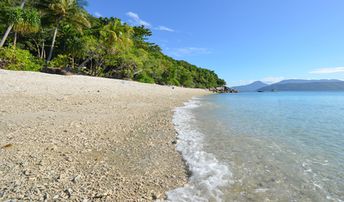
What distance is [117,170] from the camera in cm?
380

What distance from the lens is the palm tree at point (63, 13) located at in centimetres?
2511

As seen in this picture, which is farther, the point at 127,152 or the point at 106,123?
the point at 106,123

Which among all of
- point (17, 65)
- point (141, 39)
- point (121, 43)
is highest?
point (141, 39)

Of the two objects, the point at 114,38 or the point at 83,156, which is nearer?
the point at 83,156

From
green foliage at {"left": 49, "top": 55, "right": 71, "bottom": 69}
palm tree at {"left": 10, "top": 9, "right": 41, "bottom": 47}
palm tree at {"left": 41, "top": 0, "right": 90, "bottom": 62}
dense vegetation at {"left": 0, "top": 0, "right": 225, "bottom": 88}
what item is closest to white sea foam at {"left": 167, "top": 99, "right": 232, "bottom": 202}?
dense vegetation at {"left": 0, "top": 0, "right": 225, "bottom": 88}

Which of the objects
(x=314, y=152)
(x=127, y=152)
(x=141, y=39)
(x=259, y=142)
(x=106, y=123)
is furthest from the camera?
(x=141, y=39)

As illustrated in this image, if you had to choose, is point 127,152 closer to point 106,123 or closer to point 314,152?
point 106,123

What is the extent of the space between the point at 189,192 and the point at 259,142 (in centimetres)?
369

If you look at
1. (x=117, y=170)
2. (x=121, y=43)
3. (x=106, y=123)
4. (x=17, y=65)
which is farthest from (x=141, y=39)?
(x=117, y=170)

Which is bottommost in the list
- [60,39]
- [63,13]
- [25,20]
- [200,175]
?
[200,175]

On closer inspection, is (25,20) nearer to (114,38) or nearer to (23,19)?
(23,19)

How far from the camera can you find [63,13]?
25.5m

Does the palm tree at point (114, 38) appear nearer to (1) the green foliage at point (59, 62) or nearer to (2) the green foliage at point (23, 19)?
(1) the green foliage at point (59, 62)

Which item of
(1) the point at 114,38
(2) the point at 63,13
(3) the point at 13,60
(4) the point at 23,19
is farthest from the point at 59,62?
(3) the point at 13,60
